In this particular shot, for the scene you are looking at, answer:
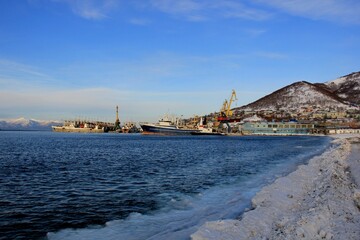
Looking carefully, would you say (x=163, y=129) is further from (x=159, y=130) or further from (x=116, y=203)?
(x=116, y=203)

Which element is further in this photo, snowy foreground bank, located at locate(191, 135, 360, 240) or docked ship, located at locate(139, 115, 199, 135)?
docked ship, located at locate(139, 115, 199, 135)

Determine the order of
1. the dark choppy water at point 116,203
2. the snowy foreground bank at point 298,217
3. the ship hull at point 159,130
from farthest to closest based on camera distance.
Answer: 1. the ship hull at point 159,130
2. the dark choppy water at point 116,203
3. the snowy foreground bank at point 298,217

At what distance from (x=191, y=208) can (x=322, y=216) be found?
6.91 m

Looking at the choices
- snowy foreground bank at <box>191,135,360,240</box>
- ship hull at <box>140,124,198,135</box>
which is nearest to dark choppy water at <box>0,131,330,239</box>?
snowy foreground bank at <box>191,135,360,240</box>

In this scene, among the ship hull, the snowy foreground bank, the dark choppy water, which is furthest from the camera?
the ship hull

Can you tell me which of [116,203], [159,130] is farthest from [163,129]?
[116,203]

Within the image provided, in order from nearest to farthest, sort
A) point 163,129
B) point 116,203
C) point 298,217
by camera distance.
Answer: point 298,217, point 116,203, point 163,129

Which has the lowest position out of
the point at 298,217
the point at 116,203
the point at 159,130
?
the point at 116,203

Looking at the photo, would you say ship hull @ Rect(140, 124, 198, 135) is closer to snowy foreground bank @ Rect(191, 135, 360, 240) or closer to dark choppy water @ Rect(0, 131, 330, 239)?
dark choppy water @ Rect(0, 131, 330, 239)

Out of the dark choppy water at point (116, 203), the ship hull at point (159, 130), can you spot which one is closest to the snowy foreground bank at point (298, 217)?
the dark choppy water at point (116, 203)

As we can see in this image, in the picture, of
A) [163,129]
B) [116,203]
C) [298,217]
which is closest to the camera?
[298,217]

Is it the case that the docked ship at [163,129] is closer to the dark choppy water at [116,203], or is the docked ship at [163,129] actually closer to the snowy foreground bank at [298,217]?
the dark choppy water at [116,203]

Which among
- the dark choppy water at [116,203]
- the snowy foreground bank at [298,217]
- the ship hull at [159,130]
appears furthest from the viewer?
the ship hull at [159,130]

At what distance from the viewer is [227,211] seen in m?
16.0
